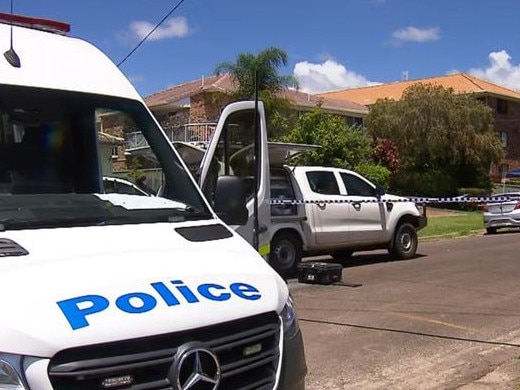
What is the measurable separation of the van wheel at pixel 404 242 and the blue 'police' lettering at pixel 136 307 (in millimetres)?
11460

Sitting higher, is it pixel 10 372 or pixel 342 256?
pixel 10 372

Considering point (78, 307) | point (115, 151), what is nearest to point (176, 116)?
point (115, 151)

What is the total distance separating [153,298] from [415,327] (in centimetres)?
547

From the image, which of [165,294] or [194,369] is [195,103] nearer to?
[165,294]

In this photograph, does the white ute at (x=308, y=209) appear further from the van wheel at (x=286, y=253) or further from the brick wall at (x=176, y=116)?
the brick wall at (x=176, y=116)

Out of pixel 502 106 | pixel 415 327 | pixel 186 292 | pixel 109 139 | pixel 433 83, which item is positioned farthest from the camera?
pixel 502 106

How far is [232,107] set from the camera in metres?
8.91

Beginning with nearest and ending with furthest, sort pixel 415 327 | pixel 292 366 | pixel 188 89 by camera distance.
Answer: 1. pixel 292 366
2. pixel 415 327
3. pixel 188 89

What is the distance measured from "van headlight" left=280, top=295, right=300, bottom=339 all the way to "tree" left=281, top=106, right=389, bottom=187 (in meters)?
24.5

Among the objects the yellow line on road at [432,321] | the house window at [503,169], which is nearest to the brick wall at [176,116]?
the house window at [503,169]

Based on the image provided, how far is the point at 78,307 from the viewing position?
2.64 m

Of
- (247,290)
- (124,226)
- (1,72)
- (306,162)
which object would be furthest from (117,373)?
(306,162)

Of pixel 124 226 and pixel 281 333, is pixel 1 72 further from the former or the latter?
pixel 281 333

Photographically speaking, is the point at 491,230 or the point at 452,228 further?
the point at 452,228
